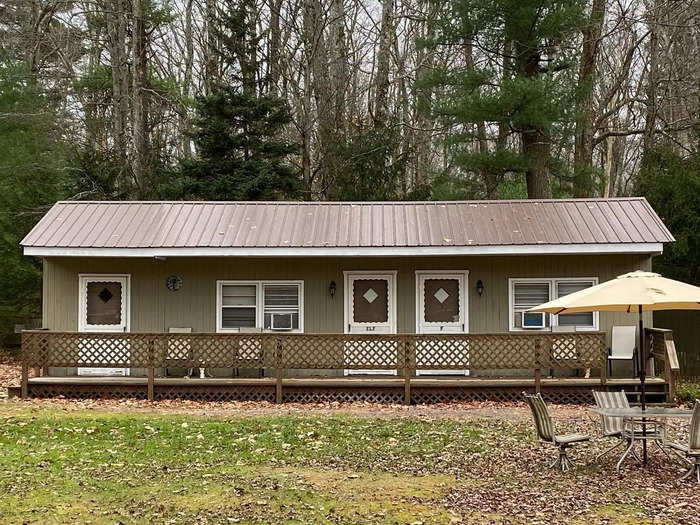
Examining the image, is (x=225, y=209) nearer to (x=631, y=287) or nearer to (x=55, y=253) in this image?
(x=55, y=253)

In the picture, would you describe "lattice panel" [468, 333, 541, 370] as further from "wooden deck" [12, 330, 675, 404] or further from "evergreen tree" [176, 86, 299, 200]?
"evergreen tree" [176, 86, 299, 200]

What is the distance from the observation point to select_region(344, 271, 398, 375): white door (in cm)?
1472

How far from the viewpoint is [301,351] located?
13789mm

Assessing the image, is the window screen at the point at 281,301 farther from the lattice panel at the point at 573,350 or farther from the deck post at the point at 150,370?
the lattice panel at the point at 573,350

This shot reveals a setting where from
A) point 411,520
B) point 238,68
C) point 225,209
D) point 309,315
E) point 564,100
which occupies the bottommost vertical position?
Answer: point 411,520

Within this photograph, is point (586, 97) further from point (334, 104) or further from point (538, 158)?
point (334, 104)

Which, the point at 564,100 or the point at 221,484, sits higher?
the point at 564,100

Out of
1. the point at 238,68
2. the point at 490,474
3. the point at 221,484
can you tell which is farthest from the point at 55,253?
the point at 238,68

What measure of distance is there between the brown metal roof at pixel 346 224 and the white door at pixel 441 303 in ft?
2.89

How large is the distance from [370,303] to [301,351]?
1.77m

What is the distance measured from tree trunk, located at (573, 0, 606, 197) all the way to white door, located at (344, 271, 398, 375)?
741cm

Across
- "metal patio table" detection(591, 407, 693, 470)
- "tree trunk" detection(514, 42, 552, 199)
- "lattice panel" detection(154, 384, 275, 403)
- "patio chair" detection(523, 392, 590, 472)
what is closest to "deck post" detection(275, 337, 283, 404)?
"lattice panel" detection(154, 384, 275, 403)

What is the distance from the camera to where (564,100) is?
18547mm

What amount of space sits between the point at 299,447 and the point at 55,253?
267 inches
